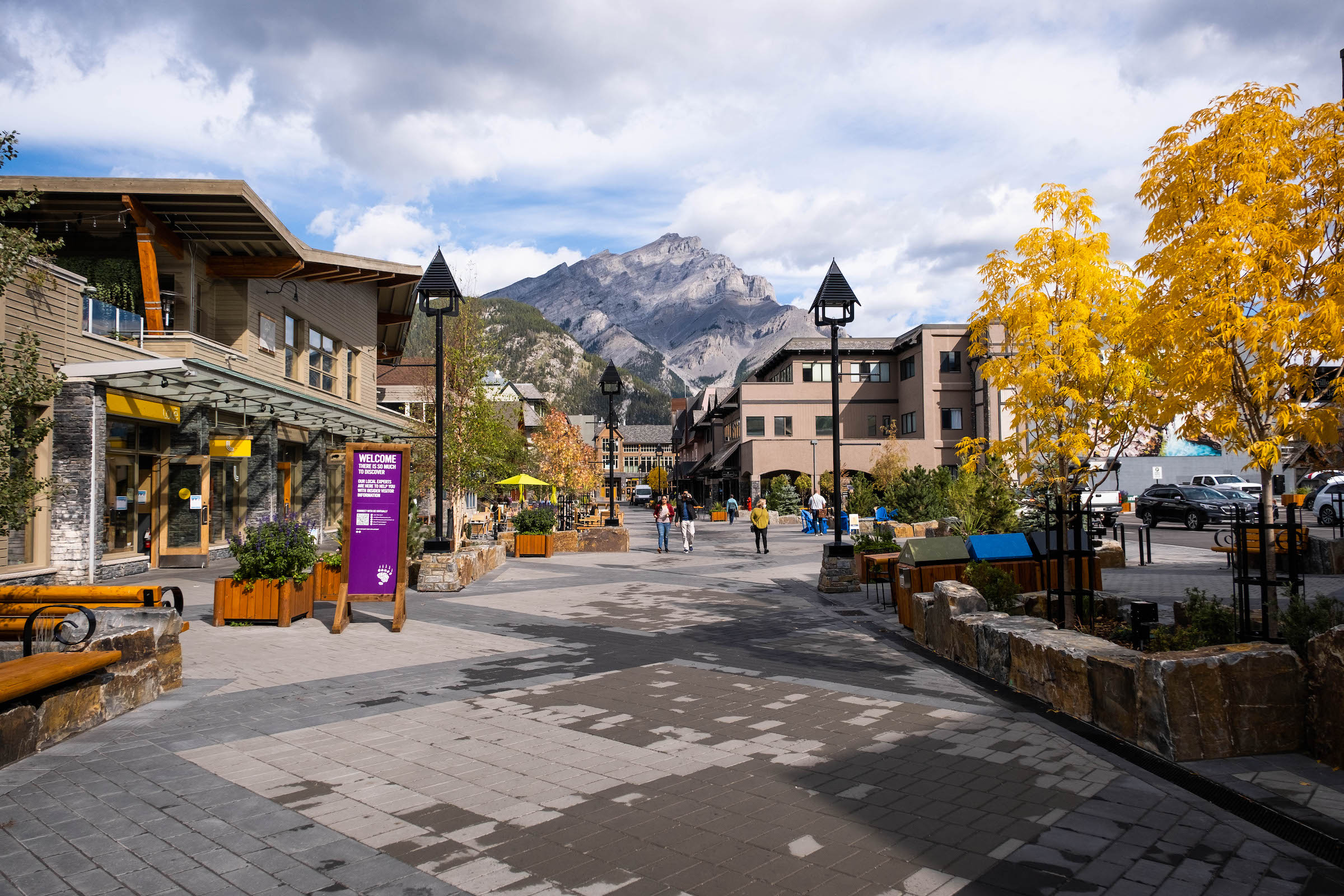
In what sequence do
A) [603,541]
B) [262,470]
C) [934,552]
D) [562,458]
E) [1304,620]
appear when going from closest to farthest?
[1304,620]
[934,552]
[262,470]
[603,541]
[562,458]

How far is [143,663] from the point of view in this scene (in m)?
6.90

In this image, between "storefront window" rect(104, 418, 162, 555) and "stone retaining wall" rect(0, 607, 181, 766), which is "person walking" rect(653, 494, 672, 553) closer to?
"storefront window" rect(104, 418, 162, 555)

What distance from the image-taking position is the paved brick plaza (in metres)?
3.78

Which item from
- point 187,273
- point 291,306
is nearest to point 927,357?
point 291,306

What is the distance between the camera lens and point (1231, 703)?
5184 millimetres

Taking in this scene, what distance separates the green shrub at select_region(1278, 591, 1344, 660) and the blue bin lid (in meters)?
4.65

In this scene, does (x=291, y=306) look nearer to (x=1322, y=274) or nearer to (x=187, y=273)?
(x=187, y=273)

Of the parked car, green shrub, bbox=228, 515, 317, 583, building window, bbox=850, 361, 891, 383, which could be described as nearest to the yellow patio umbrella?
green shrub, bbox=228, 515, 317, 583

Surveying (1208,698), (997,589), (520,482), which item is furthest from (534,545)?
(1208,698)

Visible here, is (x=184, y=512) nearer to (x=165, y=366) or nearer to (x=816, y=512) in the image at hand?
(x=165, y=366)

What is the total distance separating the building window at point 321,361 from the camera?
25.4m

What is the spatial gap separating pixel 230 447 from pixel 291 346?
6063 millimetres

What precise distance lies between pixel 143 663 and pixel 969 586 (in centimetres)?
760

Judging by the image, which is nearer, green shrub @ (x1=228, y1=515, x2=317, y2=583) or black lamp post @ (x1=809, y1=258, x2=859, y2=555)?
green shrub @ (x1=228, y1=515, x2=317, y2=583)
